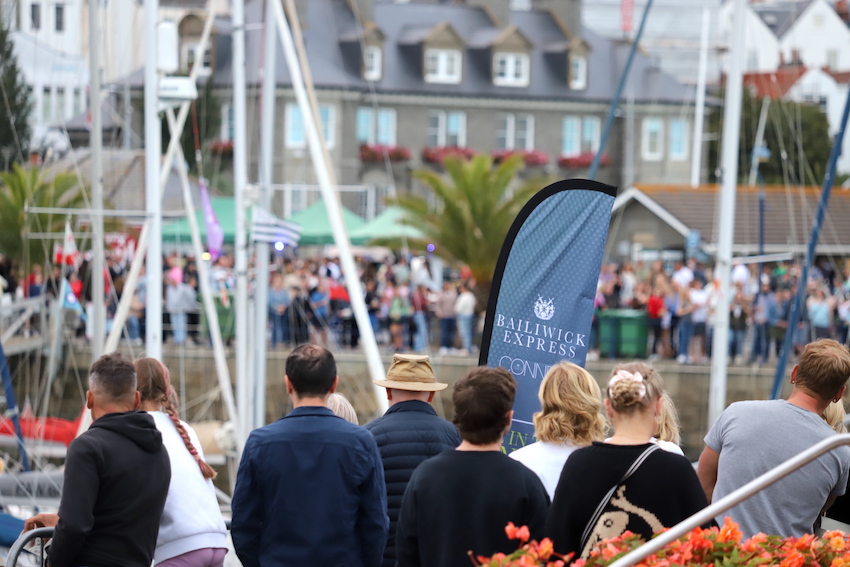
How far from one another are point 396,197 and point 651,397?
23148mm

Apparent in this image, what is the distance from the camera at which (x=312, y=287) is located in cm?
2328

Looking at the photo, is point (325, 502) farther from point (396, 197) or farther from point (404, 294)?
point (396, 197)

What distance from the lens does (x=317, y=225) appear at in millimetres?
29922

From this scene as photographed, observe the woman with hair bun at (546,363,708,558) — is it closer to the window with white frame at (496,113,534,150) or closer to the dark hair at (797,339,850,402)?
the dark hair at (797,339,850,402)

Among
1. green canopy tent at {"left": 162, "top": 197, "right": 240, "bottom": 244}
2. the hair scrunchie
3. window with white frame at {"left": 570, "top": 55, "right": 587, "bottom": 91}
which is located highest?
window with white frame at {"left": 570, "top": 55, "right": 587, "bottom": 91}

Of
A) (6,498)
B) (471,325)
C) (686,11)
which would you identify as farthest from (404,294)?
(686,11)

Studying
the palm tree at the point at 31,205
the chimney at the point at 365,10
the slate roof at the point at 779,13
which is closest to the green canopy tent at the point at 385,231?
the palm tree at the point at 31,205

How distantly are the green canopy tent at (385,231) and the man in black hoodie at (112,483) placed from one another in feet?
75.5

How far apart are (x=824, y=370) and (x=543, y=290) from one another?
170 cm

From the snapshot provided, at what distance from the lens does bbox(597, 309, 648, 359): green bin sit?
72.6 ft

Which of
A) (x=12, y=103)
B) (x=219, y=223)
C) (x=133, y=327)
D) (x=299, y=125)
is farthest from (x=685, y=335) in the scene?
(x=299, y=125)

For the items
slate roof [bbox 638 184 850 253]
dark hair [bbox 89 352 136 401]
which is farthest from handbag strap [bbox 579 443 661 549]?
slate roof [bbox 638 184 850 253]

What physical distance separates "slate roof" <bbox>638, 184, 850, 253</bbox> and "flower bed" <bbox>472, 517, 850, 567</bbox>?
26.9m

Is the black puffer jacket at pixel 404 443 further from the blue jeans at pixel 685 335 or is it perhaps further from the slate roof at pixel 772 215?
the slate roof at pixel 772 215
